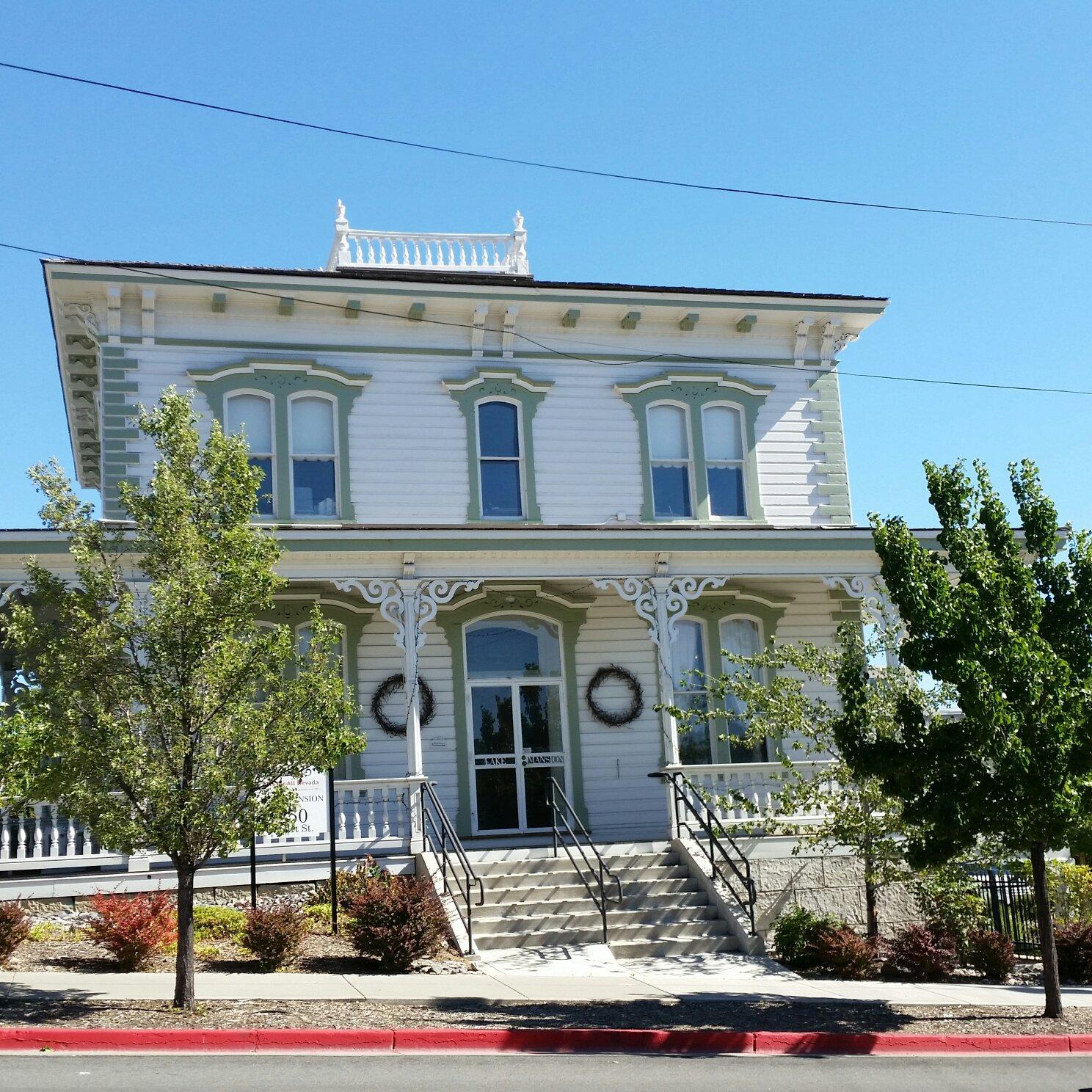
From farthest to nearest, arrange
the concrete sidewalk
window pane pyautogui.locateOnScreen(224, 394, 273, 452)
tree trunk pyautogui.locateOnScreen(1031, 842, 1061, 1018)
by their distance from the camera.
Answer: window pane pyautogui.locateOnScreen(224, 394, 273, 452) → tree trunk pyautogui.locateOnScreen(1031, 842, 1061, 1018) → the concrete sidewalk

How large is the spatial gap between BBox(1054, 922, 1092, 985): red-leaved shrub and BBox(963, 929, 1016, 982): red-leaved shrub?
794 millimetres

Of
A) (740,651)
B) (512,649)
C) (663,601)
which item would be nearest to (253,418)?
(512,649)

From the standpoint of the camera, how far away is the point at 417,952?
13.7 metres

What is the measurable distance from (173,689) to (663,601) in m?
8.53

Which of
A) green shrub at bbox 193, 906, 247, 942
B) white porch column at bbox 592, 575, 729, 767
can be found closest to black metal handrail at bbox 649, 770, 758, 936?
white porch column at bbox 592, 575, 729, 767

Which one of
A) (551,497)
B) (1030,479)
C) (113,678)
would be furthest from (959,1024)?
(551,497)

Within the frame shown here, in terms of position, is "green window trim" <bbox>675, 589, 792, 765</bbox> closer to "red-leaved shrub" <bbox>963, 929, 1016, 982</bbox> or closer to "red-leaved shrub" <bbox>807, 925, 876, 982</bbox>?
"red-leaved shrub" <bbox>963, 929, 1016, 982</bbox>

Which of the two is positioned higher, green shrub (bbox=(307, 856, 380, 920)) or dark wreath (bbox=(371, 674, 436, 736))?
dark wreath (bbox=(371, 674, 436, 736))

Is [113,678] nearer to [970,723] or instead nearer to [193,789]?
[193,789]

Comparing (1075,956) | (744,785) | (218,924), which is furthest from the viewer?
(744,785)

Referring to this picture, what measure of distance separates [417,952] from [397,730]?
5.66 m

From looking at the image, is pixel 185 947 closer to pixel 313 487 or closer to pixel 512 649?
pixel 512 649

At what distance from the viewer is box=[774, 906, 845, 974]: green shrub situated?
14945mm

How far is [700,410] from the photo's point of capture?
21.6 metres
